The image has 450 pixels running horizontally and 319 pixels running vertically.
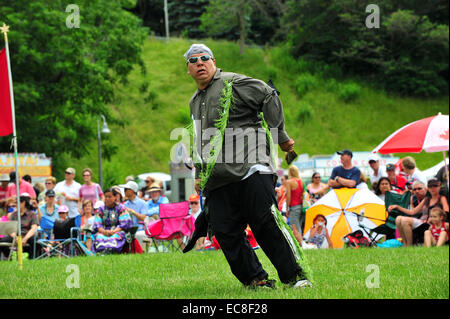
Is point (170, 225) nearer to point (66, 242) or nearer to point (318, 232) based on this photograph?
point (66, 242)

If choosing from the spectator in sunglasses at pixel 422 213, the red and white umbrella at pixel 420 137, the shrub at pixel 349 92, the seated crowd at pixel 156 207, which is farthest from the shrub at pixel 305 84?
the spectator in sunglasses at pixel 422 213

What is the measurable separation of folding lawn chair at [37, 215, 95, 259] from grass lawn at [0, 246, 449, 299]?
2976mm

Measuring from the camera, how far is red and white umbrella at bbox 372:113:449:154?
13.4 m

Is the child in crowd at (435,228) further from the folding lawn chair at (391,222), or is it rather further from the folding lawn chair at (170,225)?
the folding lawn chair at (170,225)

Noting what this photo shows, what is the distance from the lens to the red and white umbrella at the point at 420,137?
13.4m

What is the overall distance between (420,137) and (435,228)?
215 centimetres

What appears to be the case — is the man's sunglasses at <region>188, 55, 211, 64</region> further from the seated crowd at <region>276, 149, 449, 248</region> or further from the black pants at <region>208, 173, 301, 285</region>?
the seated crowd at <region>276, 149, 449, 248</region>

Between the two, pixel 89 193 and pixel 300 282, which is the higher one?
pixel 300 282

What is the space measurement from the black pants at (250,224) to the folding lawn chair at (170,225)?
7.71 m

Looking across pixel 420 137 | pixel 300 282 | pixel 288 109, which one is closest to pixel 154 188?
pixel 420 137

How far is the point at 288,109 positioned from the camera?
51.9 m

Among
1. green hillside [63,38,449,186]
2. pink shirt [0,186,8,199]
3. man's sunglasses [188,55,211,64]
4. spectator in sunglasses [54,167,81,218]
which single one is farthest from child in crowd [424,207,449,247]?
green hillside [63,38,449,186]
